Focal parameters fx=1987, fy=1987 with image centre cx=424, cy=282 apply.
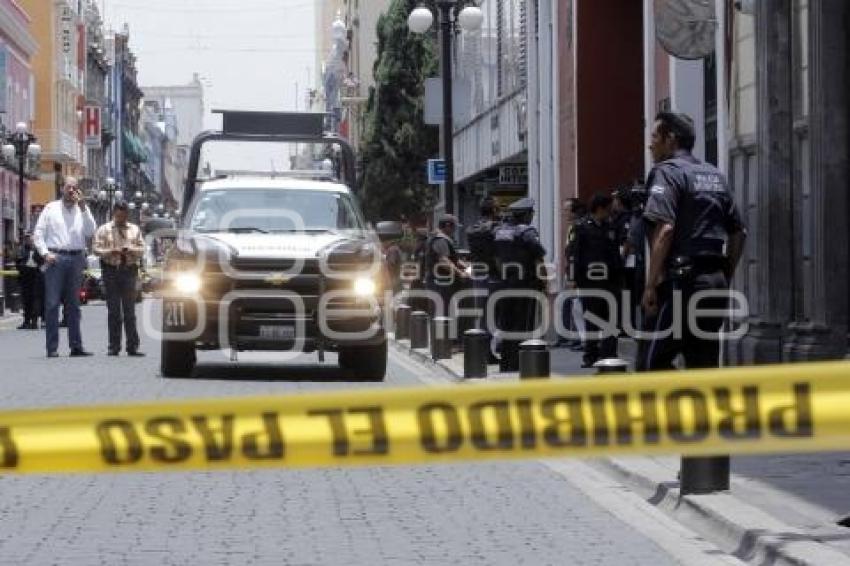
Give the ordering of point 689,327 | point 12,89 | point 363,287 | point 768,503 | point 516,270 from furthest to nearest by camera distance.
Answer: point 12,89, point 516,270, point 363,287, point 689,327, point 768,503

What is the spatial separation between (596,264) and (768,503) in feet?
35.1

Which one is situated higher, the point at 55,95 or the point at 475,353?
the point at 55,95

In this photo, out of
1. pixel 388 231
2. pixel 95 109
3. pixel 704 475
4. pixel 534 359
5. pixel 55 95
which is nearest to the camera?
pixel 704 475

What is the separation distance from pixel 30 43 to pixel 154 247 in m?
26.5

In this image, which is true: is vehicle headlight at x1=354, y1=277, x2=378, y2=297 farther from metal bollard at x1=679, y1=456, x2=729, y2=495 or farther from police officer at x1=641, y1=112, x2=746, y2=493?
metal bollard at x1=679, y1=456, x2=729, y2=495

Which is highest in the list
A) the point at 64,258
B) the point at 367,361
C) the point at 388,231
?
the point at 388,231

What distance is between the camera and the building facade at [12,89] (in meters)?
63.2

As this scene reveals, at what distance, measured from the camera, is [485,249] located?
19562mm

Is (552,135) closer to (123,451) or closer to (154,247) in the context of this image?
(123,451)

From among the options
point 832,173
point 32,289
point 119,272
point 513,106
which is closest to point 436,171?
point 513,106

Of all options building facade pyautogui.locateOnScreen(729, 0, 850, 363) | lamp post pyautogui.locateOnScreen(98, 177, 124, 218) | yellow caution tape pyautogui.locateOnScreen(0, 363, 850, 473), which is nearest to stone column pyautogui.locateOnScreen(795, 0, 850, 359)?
building facade pyautogui.locateOnScreen(729, 0, 850, 363)

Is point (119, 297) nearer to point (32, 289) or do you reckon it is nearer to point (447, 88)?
point (447, 88)

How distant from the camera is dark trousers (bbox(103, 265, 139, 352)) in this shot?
20547 millimetres

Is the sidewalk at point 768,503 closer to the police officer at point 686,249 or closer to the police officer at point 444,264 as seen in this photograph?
the police officer at point 686,249
